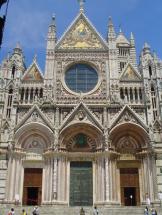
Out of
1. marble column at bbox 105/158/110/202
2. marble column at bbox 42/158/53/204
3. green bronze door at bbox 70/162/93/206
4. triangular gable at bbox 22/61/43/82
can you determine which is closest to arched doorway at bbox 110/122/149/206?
marble column at bbox 105/158/110/202

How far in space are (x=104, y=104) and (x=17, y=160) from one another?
7.76 m

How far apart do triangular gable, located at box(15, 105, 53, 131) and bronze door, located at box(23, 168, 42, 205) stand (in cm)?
337

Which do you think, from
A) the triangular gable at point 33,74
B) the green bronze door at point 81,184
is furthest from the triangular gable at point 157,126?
→ the triangular gable at point 33,74

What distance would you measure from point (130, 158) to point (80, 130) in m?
4.28

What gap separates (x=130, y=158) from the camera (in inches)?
898

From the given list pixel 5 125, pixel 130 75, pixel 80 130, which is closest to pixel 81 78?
pixel 130 75

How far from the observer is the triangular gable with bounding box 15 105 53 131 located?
22.9 m

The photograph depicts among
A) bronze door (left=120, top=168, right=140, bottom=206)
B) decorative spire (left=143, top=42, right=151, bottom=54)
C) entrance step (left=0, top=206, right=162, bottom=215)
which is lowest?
entrance step (left=0, top=206, right=162, bottom=215)

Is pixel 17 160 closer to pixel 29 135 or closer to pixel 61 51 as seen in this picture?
pixel 29 135

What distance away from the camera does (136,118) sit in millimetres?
23047

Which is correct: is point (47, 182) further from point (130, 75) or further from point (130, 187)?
point (130, 75)

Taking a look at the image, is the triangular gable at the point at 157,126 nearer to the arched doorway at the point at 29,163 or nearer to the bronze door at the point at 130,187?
the bronze door at the point at 130,187

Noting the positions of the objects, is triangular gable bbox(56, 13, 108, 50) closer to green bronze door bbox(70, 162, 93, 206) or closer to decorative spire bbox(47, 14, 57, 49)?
decorative spire bbox(47, 14, 57, 49)

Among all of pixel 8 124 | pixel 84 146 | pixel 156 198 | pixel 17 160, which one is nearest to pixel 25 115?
pixel 8 124
